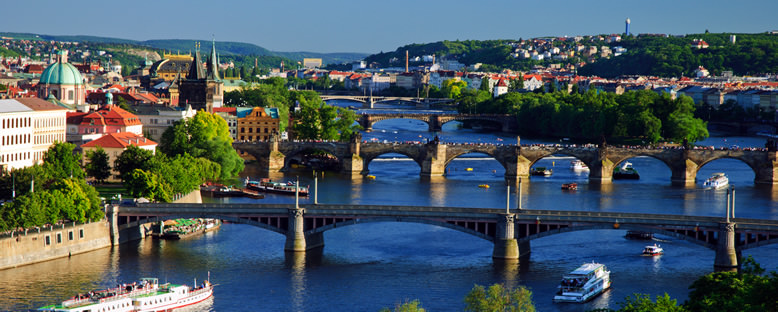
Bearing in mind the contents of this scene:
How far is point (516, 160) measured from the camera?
81.4m

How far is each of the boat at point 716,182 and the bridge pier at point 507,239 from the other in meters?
29.5

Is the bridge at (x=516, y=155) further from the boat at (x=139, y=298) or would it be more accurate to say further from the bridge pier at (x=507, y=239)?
the boat at (x=139, y=298)

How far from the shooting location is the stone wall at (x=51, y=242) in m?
46.3

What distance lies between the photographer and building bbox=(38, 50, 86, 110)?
88.9m

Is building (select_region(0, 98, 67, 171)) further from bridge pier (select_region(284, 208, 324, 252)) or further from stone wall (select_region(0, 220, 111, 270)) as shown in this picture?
bridge pier (select_region(284, 208, 324, 252))

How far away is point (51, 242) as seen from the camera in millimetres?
48312

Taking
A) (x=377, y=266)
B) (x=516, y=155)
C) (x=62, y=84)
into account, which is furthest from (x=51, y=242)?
(x=62, y=84)

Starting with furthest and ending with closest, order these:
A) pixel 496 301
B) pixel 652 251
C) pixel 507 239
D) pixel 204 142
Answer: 1. pixel 204 142
2. pixel 652 251
3. pixel 507 239
4. pixel 496 301

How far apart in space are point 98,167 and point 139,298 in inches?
973

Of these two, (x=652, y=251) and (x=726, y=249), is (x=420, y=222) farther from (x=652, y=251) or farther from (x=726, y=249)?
(x=726, y=249)

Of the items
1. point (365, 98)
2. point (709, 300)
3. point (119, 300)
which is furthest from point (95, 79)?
point (709, 300)


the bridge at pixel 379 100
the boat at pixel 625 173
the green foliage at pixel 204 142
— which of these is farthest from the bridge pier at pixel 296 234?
the bridge at pixel 379 100

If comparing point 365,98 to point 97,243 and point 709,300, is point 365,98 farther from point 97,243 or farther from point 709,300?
point 709,300

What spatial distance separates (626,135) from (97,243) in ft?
212
